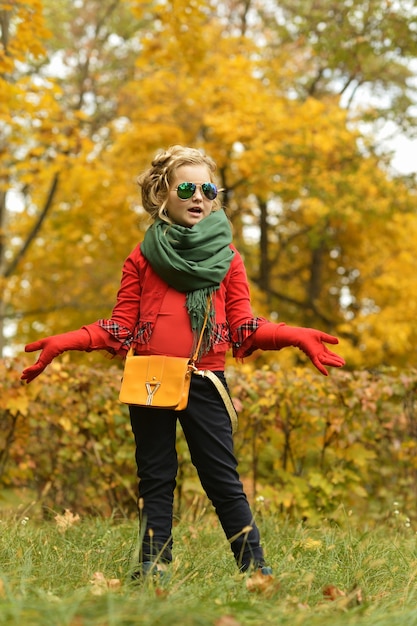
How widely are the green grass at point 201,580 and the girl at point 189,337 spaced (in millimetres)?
188

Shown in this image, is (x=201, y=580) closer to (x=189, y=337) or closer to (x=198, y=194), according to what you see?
(x=189, y=337)

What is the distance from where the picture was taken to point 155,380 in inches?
113

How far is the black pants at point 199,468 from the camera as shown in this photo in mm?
2918

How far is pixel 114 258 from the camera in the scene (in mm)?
13539

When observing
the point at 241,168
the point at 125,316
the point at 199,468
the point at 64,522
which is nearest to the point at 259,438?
the point at 64,522

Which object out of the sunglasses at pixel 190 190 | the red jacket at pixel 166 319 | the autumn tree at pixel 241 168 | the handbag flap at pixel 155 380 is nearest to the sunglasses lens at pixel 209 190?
the sunglasses at pixel 190 190

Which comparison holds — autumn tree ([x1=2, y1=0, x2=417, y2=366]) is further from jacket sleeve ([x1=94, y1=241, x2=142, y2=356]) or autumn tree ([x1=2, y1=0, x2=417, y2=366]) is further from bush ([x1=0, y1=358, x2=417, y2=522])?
jacket sleeve ([x1=94, y1=241, x2=142, y2=356])

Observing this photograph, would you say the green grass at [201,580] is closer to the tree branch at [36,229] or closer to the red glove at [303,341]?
the red glove at [303,341]

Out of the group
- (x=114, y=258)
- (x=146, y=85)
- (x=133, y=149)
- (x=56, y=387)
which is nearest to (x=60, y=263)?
(x=114, y=258)

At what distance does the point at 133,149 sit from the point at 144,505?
10168 millimetres

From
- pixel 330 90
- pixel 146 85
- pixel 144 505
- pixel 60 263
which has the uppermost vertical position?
pixel 330 90

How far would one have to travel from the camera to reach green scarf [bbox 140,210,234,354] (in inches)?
115

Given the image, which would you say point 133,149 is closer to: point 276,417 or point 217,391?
point 276,417

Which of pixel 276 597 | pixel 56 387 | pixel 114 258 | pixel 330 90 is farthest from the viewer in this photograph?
pixel 330 90
